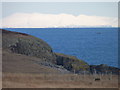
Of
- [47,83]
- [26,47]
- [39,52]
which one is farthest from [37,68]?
[47,83]

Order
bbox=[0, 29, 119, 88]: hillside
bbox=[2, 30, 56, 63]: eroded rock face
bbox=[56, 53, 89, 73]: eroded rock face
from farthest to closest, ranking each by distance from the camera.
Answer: bbox=[2, 30, 56, 63]: eroded rock face, bbox=[56, 53, 89, 73]: eroded rock face, bbox=[0, 29, 119, 88]: hillside

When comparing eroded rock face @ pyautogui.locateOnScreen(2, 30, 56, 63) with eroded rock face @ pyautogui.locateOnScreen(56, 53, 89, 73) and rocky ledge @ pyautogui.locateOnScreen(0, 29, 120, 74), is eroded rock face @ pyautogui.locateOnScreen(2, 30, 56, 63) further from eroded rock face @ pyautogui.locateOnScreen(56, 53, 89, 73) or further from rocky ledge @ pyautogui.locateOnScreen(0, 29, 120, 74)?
eroded rock face @ pyautogui.locateOnScreen(56, 53, 89, 73)

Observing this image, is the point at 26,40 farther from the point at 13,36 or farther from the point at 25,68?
the point at 25,68

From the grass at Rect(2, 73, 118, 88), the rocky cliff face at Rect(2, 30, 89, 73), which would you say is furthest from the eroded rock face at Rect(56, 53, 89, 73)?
the grass at Rect(2, 73, 118, 88)

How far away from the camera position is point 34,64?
38188 mm

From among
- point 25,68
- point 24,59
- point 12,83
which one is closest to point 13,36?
point 24,59

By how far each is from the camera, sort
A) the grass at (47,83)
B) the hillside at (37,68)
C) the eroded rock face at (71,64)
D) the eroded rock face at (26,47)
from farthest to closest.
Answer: the eroded rock face at (26,47), the eroded rock face at (71,64), the hillside at (37,68), the grass at (47,83)

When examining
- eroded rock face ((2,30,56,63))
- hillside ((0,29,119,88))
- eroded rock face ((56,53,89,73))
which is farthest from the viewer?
eroded rock face ((2,30,56,63))

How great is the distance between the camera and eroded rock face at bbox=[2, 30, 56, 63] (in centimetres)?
4509

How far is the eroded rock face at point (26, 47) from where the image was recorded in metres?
45.1

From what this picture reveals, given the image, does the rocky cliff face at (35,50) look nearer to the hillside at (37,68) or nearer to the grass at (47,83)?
the hillside at (37,68)

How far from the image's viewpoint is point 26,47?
45656 mm

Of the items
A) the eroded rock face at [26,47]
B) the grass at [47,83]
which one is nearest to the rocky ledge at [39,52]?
the eroded rock face at [26,47]

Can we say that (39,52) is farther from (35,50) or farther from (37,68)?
(37,68)
